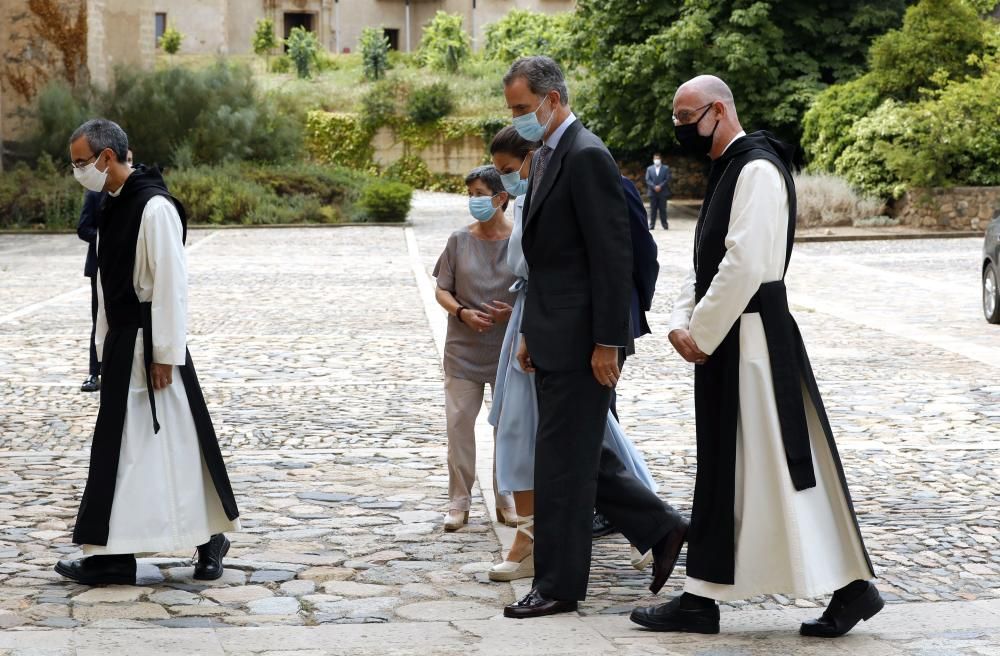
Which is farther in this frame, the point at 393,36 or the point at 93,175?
the point at 393,36

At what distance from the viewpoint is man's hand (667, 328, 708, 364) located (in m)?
4.63

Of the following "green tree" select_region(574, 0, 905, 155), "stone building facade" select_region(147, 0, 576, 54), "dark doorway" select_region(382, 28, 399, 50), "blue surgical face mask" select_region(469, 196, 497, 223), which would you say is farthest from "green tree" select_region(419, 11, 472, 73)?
"blue surgical face mask" select_region(469, 196, 497, 223)

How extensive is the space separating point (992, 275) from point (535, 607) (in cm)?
1104

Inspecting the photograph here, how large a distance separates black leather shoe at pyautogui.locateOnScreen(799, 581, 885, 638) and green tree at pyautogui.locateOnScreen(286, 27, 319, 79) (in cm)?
5512

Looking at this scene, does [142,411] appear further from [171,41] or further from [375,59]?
[171,41]

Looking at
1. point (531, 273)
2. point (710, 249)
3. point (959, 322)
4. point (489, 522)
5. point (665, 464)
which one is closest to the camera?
point (710, 249)

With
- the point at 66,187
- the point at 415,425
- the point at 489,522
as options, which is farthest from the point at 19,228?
the point at 489,522

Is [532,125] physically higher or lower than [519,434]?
higher

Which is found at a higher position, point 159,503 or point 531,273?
point 531,273

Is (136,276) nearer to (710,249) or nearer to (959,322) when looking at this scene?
(710,249)

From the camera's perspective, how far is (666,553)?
16.9ft

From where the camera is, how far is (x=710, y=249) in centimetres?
470

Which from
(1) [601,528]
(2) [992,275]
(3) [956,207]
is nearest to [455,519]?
(1) [601,528]

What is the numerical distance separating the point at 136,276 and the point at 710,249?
214 cm
